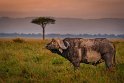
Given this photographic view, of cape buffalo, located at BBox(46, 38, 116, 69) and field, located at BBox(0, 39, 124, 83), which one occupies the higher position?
cape buffalo, located at BBox(46, 38, 116, 69)

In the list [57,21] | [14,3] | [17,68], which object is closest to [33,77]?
[17,68]

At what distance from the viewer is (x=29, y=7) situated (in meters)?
5.38

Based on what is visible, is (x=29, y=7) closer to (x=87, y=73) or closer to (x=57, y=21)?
(x=57, y=21)

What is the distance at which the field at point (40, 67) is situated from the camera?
4.08 m

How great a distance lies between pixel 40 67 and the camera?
4.78m

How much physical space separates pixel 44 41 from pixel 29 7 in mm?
628

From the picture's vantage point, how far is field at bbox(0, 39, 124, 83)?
4.08m

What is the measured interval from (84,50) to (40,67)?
2.40 ft

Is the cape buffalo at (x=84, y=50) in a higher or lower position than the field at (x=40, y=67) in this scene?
higher

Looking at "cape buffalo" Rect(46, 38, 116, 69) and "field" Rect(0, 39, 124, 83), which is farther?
"cape buffalo" Rect(46, 38, 116, 69)

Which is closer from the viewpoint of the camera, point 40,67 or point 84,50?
point 84,50

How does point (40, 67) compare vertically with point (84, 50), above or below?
below

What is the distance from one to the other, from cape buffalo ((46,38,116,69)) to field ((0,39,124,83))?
5.6 inches

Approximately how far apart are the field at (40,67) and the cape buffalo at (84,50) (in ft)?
Result: 0.46
